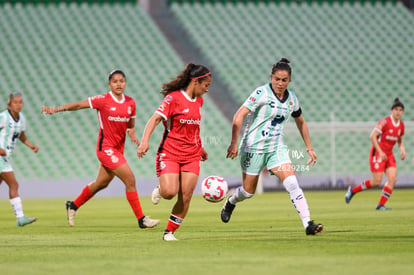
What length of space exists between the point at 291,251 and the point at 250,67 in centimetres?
1999

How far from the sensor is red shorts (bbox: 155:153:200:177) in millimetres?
8055

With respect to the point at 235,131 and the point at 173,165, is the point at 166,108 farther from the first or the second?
the point at 235,131

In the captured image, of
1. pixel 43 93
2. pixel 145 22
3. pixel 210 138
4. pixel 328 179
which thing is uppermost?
pixel 145 22

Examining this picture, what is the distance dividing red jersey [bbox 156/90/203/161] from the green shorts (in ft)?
3.54

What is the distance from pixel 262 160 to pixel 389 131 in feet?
22.0

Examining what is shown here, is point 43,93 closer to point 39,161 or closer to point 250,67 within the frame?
point 39,161

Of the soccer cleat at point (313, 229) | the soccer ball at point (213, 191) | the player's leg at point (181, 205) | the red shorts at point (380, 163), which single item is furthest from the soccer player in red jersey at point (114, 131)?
the red shorts at point (380, 163)

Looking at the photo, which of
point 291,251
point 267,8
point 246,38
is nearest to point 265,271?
point 291,251

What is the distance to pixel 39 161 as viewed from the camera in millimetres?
22531

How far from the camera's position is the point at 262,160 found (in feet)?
29.8

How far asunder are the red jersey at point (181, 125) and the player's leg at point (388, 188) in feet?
21.7

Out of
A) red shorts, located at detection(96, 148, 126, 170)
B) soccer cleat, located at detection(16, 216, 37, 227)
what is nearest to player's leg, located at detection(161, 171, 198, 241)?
red shorts, located at detection(96, 148, 126, 170)

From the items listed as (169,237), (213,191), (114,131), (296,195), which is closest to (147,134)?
(169,237)

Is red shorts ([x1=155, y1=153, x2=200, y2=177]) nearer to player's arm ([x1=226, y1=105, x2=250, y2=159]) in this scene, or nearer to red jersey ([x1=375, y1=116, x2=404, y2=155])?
player's arm ([x1=226, y1=105, x2=250, y2=159])
